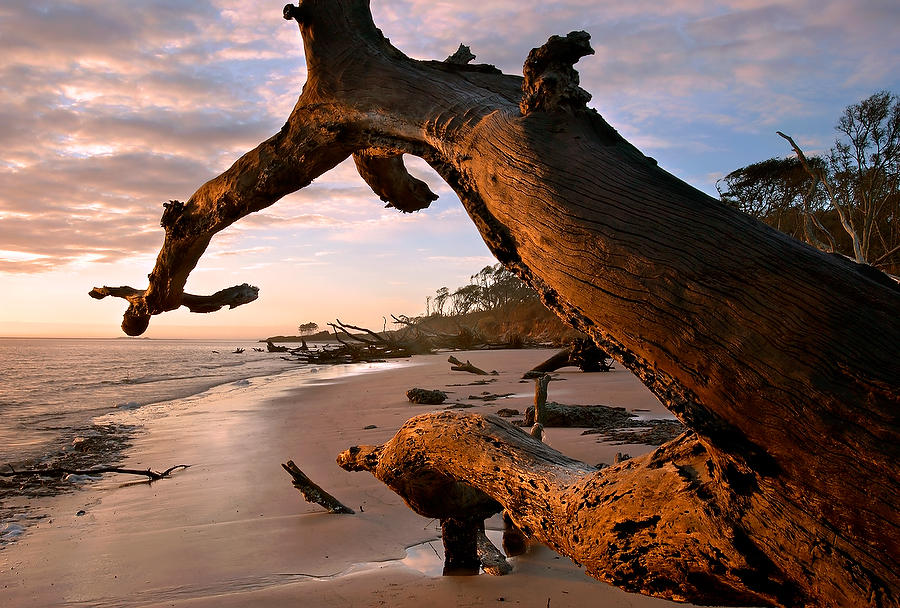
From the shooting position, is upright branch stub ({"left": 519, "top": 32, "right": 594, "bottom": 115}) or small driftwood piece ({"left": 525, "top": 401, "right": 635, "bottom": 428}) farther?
small driftwood piece ({"left": 525, "top": 401, "right": 635, "bottom": 428})

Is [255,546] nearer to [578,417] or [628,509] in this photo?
[628,509]

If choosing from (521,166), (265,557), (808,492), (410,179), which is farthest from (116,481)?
(808,492)

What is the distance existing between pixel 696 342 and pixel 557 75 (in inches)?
34.7

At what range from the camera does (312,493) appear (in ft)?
15.5

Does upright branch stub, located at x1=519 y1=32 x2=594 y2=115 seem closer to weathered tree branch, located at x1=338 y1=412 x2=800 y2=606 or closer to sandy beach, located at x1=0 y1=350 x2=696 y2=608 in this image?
weathered tree branch, located at x1=338 y1=412 x2=800 y2=606

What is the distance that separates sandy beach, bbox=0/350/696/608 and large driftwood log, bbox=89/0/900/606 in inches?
56.4

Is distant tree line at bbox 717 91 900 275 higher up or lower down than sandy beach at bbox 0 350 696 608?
higher up

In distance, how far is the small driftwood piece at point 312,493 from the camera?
4.70 meters

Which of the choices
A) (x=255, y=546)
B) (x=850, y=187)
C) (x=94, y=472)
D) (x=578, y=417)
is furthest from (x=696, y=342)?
(x=850, y=187)

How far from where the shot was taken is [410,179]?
313cm

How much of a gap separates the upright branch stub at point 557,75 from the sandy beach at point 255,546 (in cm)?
245

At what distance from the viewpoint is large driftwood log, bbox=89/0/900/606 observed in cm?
116

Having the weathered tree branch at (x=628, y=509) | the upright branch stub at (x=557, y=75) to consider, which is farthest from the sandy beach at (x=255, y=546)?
the upright branch stub at (x=557, y=75)

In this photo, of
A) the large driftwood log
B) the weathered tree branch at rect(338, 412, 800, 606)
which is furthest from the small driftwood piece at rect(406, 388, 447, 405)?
the large driftwood log
